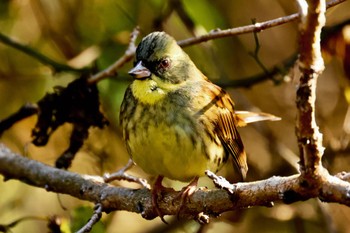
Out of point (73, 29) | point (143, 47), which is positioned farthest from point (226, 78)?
point (143, 47)

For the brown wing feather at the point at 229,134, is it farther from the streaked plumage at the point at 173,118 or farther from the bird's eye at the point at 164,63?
the bird's eye at the point at 164,63

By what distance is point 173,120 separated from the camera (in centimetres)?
291

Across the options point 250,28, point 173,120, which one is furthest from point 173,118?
point 250,28

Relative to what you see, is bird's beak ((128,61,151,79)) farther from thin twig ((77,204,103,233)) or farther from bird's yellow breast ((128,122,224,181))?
thin twig ((77,204,103,233))

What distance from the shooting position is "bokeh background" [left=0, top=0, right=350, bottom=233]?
4.08 meters

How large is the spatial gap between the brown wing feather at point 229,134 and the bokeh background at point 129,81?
2.16ft

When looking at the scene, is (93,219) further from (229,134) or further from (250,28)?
(250,28)

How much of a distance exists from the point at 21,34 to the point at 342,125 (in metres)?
1.94

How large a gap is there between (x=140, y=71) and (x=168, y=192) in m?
0.47

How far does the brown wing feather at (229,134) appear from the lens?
313 cm

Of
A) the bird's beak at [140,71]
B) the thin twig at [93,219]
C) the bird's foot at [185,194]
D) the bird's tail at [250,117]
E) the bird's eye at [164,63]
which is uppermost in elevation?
the bird's beak at [140,71]

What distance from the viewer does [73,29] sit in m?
4.46

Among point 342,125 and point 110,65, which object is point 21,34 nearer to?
point 110,65

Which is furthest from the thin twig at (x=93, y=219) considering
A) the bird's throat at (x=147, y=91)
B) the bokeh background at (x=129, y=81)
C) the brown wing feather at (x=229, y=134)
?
the bokeh background at (x=129, y=81)
